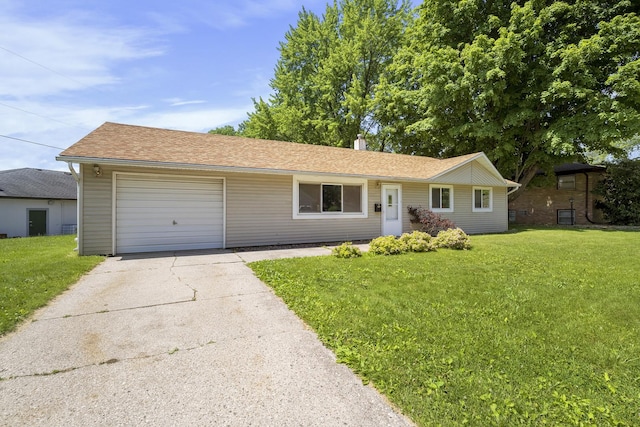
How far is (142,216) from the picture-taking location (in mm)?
8344

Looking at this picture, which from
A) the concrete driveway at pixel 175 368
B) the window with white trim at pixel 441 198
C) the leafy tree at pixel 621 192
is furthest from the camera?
the leafy tree at pixel 621 192

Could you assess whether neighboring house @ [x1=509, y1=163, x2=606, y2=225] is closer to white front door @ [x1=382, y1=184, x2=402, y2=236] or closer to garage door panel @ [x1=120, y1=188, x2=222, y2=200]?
white front door @ [x1=382, y1=184, x2=402, y2=236]

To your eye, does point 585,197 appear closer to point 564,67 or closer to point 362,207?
point 564,67

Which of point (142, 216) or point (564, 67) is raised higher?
point (564, 67)

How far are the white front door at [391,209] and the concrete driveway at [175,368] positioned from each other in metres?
8.34

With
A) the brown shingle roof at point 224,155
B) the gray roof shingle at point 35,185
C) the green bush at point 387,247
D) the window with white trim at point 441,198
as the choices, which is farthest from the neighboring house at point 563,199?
the gray roof shingle at point 35,185

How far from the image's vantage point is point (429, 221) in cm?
1208

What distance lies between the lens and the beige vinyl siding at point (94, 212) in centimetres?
766

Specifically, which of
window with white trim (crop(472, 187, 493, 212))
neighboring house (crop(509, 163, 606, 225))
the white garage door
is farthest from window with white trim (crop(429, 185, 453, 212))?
neighboring house (crop(509, 163, 606, 225))

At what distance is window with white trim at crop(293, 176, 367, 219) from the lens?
34.3 ft

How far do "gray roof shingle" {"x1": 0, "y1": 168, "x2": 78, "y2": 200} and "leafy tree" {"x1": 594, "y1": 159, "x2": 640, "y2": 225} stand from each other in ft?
116

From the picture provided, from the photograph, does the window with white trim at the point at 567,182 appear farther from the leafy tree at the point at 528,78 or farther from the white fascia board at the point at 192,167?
the white fascia board at the point at 192,167

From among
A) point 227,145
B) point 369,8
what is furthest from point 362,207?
point 369,8

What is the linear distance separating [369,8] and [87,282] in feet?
85.2
